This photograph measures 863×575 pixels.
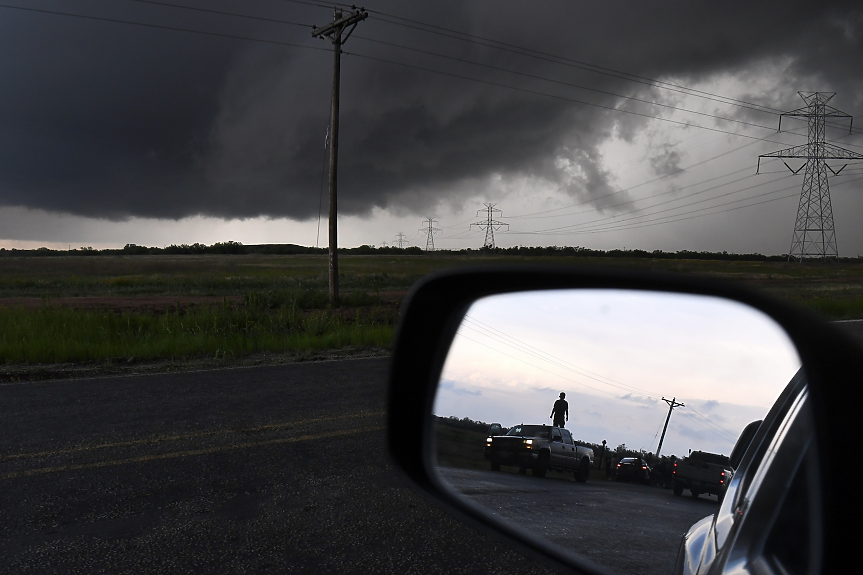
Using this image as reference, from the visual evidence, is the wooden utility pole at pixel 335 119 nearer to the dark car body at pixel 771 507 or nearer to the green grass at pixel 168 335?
the green grass at pixel 168 335

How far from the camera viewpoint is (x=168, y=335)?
11.5 meters

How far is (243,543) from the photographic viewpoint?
3.23 meters

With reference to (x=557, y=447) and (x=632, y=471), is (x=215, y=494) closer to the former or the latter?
(x=557, y=447)

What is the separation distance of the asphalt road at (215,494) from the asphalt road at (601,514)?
174cm

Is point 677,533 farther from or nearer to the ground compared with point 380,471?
farther from the ground

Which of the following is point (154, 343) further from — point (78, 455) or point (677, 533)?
point (677, 533)

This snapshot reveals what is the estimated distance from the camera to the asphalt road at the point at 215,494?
3072 mm

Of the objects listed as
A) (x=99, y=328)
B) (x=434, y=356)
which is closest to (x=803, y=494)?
(x=434, y=356)

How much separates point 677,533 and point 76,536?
332 cm

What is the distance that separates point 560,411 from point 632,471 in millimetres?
166

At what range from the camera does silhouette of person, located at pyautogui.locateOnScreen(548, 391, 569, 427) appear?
1143 mm

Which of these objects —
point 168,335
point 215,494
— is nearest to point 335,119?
point 168,335

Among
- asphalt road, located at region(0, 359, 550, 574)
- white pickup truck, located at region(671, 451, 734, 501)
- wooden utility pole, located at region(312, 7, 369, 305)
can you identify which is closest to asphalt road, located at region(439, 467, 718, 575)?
white pickup truck, located at region(671, 451, 734, 501)

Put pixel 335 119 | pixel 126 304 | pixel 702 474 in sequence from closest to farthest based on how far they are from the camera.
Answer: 1. pixel 702 474
2. pixel 335 119
3. pixel 126 304
